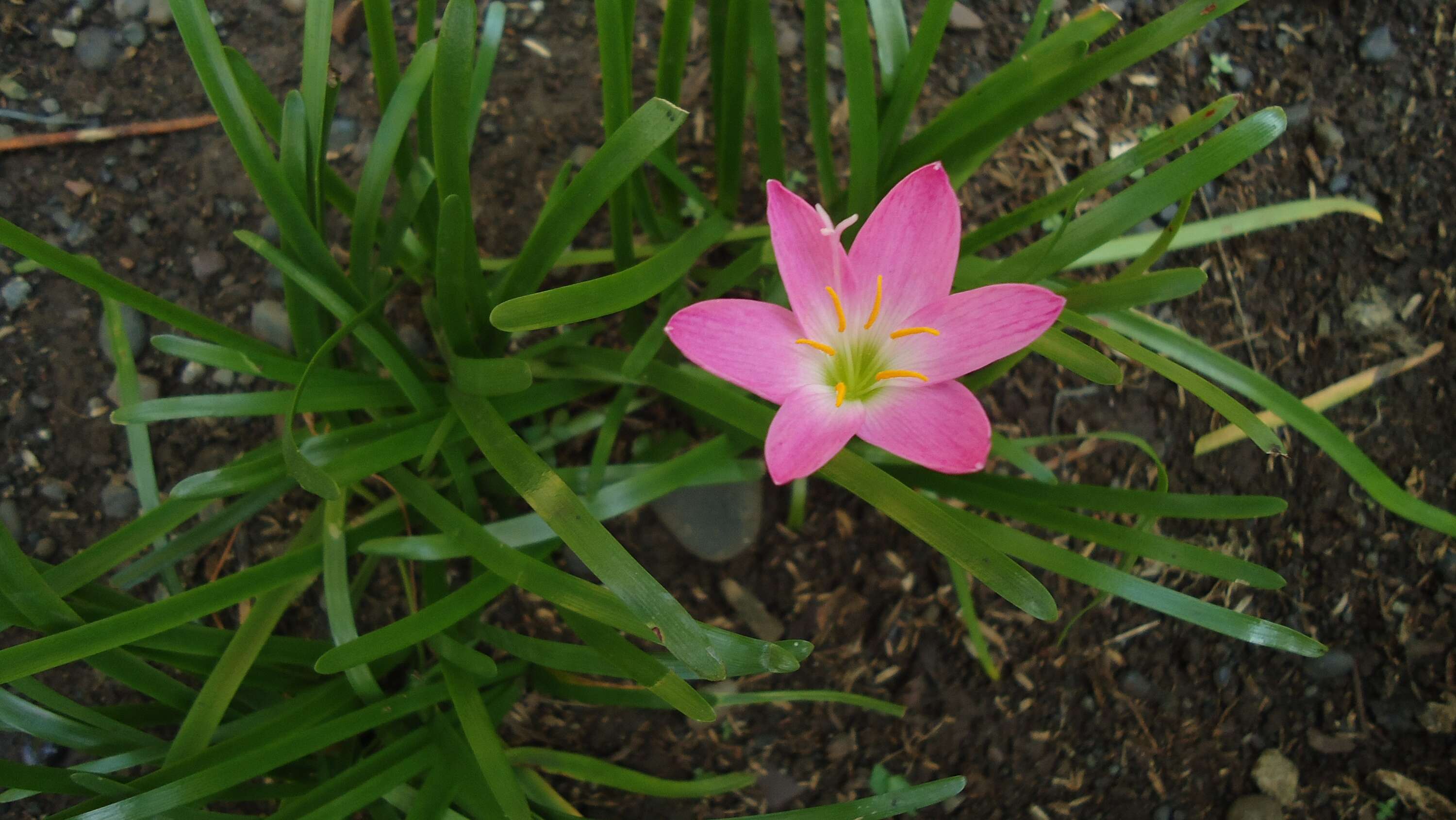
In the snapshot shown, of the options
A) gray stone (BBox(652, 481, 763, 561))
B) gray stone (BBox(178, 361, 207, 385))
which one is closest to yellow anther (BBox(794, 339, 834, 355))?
gray stone (BBox(652, 481, 763, 561))

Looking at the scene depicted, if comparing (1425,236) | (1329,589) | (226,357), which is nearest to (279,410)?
(226,357)

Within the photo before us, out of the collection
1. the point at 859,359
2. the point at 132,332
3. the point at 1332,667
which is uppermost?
the point at 859,359

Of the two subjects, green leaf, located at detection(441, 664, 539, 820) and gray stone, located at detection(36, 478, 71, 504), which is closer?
green leaf, located at detection(441, 664, 539, 820)

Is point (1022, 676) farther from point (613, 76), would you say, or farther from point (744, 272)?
point (613, 76)

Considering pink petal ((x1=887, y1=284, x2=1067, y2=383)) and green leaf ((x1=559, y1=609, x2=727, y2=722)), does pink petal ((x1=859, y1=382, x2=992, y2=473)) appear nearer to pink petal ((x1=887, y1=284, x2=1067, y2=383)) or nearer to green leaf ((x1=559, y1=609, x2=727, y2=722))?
pink petal ((x1=887, y1=284, x2=1067, y2=383))

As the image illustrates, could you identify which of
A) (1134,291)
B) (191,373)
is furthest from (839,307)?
(191,373)

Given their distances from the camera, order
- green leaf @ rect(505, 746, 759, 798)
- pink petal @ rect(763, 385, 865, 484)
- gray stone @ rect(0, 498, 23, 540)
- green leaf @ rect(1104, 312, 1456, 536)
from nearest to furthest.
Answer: pink petal @ rect(763, 385, 865, 484), green leaf @ rect(1104, 312, 1456, 536), green leaf @ rect(505, 746, 759, 798), gray stone @ rect(0, 498, 23, 540)

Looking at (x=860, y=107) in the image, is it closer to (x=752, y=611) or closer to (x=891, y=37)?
(x=891, y=37)

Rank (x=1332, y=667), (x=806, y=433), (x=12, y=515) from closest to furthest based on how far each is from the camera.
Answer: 1. (x=806, y=433)
2. (x=12, y=515)
3. (x=1332, y=667)

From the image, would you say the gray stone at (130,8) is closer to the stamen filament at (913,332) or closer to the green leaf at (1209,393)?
the stamen filament at (913,332)
